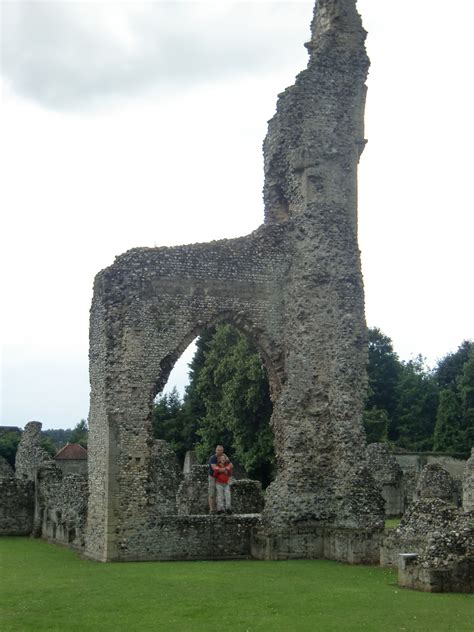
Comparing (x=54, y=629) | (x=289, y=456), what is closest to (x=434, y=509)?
(x=289, y=456)

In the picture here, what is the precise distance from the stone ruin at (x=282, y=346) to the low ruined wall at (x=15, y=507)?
366 centimetres

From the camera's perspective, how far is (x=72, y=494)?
2033 centimetres

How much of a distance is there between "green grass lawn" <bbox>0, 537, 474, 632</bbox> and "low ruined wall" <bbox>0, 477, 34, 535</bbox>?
8.07 m

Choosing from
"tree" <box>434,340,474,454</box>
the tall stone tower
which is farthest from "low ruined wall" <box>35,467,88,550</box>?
"tree" <box>434,340,474,454</box>

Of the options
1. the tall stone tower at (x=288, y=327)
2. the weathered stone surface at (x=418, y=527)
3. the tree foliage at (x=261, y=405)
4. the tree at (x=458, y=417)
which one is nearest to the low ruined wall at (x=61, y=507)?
the tall stone tower at (x=288, y=327)

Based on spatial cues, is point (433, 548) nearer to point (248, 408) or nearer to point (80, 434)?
point (248, 408)

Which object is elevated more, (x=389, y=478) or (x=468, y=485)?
(x=389, y=478)

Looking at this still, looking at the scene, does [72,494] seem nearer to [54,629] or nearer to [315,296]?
[315,296]

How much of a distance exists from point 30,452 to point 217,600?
16867mm

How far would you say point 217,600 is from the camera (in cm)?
1133

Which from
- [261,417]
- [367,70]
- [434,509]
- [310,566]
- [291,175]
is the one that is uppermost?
[367,70]

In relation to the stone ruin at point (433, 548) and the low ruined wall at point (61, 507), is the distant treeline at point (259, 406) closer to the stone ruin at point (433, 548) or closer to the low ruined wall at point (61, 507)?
the low ruined wall at point (61, 507)

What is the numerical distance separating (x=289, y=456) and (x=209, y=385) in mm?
21648

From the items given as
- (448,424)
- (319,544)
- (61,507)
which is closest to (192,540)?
(319,544)
